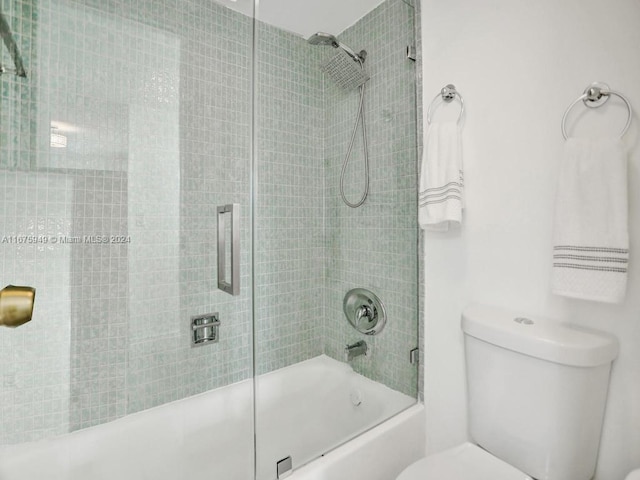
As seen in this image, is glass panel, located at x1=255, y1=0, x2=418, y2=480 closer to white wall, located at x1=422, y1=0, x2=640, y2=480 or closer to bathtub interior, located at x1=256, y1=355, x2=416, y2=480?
bathtub interior, located at x1=256, y1=355, x2=416, y2=480

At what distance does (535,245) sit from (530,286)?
0.45 ft

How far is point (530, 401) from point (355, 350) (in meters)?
0.78

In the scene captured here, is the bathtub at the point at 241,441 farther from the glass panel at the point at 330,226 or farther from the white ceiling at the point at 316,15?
the white ceiling at the point at 316,15

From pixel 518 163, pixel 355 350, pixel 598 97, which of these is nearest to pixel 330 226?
pixel 355 350

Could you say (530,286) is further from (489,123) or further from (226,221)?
(226,221)

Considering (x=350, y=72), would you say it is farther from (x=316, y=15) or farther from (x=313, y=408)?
(x=313, y=408)

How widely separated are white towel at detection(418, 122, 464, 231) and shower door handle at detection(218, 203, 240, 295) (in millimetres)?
697

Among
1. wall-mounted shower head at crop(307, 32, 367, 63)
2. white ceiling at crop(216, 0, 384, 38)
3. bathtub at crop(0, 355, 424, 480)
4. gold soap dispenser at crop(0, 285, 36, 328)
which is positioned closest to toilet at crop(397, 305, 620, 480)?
bathtub at crop(0, 355, 424, 480)

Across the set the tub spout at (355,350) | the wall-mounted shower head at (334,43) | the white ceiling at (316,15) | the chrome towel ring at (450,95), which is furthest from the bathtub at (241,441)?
the white ceiling at (316,15)

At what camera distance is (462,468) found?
0.98 m

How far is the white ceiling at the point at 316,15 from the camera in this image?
144cm

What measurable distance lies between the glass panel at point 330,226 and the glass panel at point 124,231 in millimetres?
124

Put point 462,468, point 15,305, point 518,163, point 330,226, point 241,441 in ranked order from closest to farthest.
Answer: point 15,305 → point 462,468 → point 518,163 → point 241,441 → point 330,226

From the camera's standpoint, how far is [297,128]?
5.32ft
